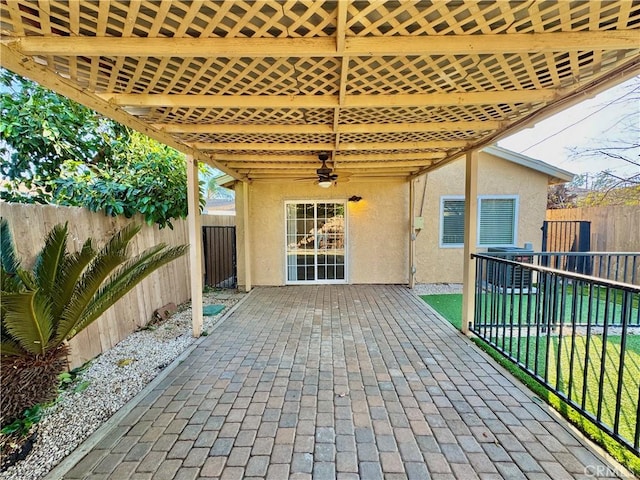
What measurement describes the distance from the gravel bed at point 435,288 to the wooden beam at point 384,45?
540 centimetres

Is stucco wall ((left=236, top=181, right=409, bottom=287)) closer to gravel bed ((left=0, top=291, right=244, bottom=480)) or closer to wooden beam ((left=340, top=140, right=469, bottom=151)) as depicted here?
gravel bed ((left=0, top=291, right=244, bottom=480))

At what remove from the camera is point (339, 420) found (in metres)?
2.36

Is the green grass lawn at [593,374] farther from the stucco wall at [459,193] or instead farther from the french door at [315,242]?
the french door at [315,242]

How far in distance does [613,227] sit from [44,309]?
1100 cm

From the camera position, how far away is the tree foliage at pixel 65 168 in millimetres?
4098

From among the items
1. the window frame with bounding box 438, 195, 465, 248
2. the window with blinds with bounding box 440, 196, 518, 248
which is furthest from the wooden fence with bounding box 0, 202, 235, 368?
the window with blinds with bounding box 440, 196, 518, 248

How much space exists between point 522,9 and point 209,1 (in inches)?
72.0

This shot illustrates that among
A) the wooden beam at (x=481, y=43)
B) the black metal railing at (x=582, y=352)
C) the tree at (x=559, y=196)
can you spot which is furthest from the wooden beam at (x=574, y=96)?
the tree at (x=559, y=196)

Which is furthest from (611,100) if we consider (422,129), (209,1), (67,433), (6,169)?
(6,169)

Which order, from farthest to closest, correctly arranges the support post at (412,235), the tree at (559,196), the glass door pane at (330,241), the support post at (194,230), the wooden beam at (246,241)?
the tree at (559,196)
the glass door pane at (330,241)
the support post at (412,235)
the wooden beam at (246,241)
the support post at (194,230)

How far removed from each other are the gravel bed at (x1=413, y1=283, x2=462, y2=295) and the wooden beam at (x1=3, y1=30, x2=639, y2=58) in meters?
5.40

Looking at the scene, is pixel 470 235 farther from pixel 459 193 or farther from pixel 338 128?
pixel 459 193

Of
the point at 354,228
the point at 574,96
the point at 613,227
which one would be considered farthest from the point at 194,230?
the point at 613,227

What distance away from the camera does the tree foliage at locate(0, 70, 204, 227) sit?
4.10 m
